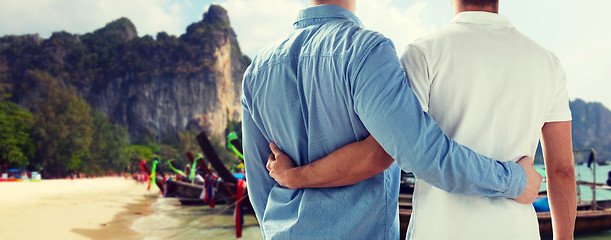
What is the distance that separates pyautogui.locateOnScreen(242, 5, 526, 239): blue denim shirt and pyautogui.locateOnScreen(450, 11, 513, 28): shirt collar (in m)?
0.26

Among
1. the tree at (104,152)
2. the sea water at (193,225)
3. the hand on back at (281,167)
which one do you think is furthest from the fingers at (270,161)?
the tree at (104,152)

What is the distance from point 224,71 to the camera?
68062 millimetres

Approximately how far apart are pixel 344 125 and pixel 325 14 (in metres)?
0.30

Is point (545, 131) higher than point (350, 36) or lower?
lower

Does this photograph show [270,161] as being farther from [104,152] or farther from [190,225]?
[104,152]

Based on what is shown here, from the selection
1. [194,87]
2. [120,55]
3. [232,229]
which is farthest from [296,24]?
[120,55]

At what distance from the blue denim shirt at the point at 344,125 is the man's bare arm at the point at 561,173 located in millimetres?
246

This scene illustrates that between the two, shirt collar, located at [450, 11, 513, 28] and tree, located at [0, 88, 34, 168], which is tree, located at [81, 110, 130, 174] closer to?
tree, located at [0, 88, 34, 168]

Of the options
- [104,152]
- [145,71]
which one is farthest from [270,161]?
[145,71]

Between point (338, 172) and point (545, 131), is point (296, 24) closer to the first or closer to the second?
point (338, 172)

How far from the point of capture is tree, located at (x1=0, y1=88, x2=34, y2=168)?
30475mm

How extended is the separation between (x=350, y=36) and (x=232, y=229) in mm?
11780

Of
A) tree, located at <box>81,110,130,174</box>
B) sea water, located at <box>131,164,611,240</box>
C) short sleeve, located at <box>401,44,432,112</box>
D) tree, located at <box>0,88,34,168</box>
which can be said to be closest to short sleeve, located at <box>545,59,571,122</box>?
short sleeve, located at <box>401,44,432,112</box>

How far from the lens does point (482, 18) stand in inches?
44.3
